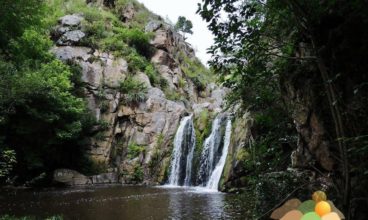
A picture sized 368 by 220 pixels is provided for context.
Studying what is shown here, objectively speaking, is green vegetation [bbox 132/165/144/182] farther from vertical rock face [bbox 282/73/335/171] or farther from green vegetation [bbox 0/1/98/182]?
vertical rock face [bbox 282/73/335/171]

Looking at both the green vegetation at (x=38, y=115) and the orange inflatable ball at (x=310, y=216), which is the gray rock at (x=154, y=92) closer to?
the green vegetation at (x=38, y=115)

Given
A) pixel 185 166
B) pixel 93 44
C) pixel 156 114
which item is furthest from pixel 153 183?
pixel 93 44

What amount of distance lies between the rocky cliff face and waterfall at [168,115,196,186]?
693 mm

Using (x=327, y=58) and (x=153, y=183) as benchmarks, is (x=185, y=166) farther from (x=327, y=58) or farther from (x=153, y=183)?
(x=327, y=58)

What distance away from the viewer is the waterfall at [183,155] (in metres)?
24.9

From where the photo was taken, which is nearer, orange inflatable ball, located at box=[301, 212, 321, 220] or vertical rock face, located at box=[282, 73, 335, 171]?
orange inflatable ball, located at box=[301, 212, 321, 220]

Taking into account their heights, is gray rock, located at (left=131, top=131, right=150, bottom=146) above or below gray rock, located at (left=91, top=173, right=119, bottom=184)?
above

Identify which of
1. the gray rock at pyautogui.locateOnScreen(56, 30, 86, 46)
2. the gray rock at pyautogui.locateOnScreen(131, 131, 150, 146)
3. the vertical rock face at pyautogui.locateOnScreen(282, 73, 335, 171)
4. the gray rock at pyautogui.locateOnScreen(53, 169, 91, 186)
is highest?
the gray rock at pyautogui.locateOnScreen(56, 30, 86, 46)

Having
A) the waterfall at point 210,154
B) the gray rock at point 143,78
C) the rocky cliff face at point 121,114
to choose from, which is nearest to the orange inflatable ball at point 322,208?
the waterfall at point 210,154

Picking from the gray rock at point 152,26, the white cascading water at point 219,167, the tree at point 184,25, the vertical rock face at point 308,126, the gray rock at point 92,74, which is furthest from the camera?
the tree at point 184,25

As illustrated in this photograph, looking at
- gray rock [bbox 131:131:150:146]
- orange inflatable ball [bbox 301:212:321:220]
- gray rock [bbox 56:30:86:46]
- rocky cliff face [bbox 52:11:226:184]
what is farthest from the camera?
gray rock [bbox 56:30:86:46]

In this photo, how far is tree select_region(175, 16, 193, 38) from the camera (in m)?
62.0

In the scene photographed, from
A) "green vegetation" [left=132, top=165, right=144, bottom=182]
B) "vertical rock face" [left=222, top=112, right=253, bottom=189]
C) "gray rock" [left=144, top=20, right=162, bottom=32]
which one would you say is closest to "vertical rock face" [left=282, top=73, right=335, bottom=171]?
"vertical rock face" [left=222, top=112, right=253, bottom=189]

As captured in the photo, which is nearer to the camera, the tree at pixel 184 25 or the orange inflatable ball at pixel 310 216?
the orange inflatable ball at pixel 310 216
